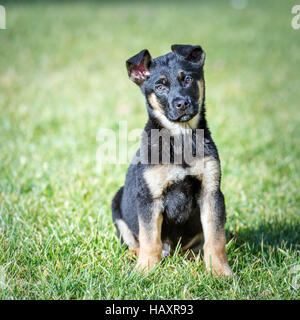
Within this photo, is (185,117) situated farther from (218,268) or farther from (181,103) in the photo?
(218,268)

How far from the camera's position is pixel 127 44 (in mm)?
12633

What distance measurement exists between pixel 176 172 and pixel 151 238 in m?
0.55

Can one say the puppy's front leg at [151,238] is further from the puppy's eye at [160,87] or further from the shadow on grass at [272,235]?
the shadow on grass at [272,235]

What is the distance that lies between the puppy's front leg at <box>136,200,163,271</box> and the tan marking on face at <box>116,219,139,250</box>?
42cm

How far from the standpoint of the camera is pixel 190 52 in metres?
3.39

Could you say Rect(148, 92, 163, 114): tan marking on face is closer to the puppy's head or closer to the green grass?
the puppy's head

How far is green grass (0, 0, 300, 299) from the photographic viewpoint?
324 centimetres

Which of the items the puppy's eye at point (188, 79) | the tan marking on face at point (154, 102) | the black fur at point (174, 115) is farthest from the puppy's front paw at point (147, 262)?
the puppy's eye at point (188, 79)

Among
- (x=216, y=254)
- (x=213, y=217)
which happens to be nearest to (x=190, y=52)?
(x=213, y=217)

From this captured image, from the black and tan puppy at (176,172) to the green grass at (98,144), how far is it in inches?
9.5

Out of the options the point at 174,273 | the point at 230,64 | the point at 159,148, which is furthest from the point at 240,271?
the point at 230,64

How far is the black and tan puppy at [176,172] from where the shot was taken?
3.28 metres
